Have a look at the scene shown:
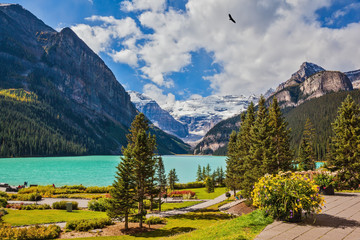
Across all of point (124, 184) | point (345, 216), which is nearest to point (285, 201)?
point (345, 216)

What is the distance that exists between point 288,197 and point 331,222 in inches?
82.3

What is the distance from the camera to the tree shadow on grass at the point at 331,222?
952 centimetres

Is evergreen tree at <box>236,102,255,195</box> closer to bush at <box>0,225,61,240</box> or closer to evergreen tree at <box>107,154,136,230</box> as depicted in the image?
evergreen tree at <box>107,154,136,230</box>

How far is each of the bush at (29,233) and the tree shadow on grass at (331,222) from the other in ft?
74.7

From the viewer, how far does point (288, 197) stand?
10141 mm

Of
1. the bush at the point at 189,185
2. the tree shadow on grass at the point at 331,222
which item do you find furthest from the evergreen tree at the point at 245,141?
the tree shadow on grass at the point at 331,222

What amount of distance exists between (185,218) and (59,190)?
40.5 metres

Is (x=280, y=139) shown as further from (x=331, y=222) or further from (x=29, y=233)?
(x=29, y=233)

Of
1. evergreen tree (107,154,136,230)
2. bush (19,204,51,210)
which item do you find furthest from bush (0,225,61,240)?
bush (19,204,51,210)

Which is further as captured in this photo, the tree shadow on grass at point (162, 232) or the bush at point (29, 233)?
the tree shadow on grass at point (162, 232)

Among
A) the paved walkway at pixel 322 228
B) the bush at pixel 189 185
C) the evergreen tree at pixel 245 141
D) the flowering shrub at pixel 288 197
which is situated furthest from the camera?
the bush at pixel 189 185

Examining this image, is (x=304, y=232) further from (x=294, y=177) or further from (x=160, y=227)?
(x=160, y=227)

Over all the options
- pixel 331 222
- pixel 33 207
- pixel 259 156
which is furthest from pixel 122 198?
pixel 259 156

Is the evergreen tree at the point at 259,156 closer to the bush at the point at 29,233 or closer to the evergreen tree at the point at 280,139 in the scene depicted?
the evergreen tree at the point at 280,139
